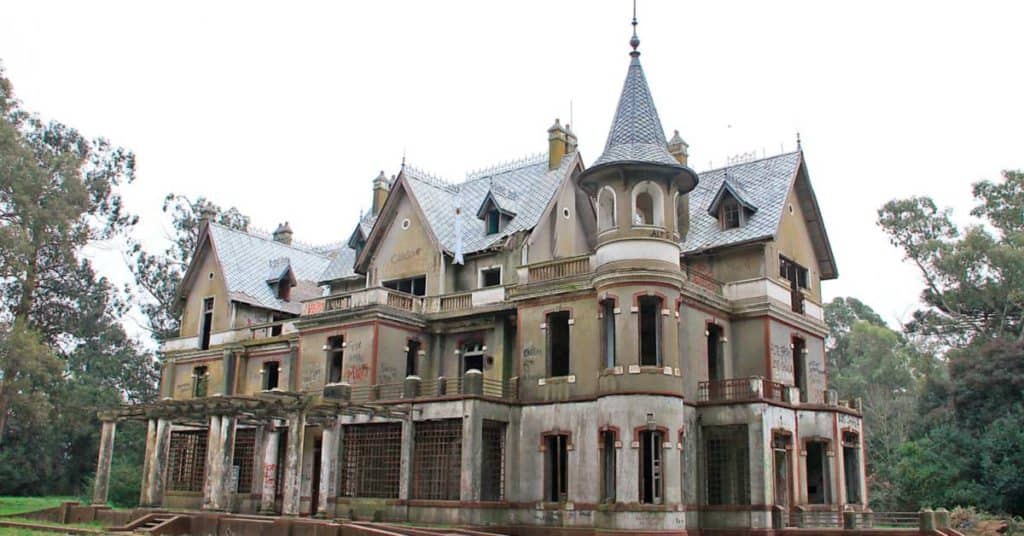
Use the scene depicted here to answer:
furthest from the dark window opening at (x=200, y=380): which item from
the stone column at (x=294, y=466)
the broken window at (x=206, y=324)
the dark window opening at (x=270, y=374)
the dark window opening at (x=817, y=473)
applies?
the dark window opening at (x=817, y=473)

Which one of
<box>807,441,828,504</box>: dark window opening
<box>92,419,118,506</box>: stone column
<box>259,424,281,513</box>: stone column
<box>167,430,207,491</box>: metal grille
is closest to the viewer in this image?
<box>259,424,281,513</box>: stone column

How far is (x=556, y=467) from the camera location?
30781mm

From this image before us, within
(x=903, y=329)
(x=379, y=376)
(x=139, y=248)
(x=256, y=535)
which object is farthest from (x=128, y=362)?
(x=903, y=329)

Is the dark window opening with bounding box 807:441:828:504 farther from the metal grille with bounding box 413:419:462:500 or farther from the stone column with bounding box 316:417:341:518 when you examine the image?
the stone column with bounding box 316:417:341:518

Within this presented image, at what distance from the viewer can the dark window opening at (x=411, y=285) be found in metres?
38.1

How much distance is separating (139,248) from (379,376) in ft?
120

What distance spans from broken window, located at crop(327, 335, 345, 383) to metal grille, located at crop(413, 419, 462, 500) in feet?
19.6

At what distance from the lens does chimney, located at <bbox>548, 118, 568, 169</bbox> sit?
38969mm

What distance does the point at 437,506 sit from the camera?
2980 cm

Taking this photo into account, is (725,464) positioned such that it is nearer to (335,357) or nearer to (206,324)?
(335,357)

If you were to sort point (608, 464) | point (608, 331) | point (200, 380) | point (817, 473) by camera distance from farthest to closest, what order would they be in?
point (200, 380), point (817, 473), point (608, 331), point (608, 464)

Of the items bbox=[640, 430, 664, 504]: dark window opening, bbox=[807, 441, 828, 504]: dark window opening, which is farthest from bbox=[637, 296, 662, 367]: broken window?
bbox=[807, 441, 828, 504]: dark window opening

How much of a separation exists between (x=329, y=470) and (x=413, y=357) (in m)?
6.16

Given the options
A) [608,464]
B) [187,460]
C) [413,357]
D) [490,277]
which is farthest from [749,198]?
[187,460]
